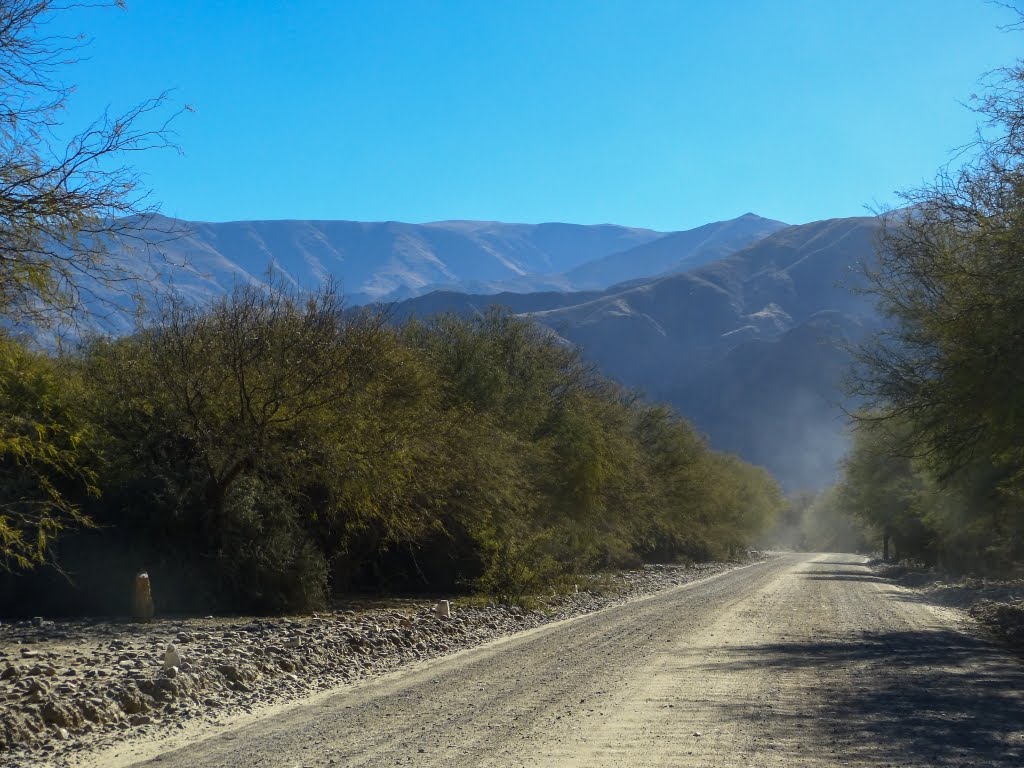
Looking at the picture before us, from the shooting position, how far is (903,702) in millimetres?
10789

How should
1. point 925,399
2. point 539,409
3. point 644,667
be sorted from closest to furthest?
point 644,667, point 925,399, point 539,409

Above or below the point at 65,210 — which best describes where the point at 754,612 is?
below

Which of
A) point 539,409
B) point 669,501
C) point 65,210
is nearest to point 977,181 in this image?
point 65,210

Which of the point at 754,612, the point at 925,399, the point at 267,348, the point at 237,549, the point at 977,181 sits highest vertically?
the point at 977,181

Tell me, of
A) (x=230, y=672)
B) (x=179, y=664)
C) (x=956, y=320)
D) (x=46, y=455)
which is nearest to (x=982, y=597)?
(x=956, y=320)

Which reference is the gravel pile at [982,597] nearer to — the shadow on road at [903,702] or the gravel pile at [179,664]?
the shadow on road at [903,702]

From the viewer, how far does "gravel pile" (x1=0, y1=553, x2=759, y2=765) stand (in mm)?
9594

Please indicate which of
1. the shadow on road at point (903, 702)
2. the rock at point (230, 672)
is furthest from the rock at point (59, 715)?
the shadow on road at point (903, 702)

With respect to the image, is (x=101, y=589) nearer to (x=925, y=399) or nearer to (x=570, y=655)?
(x=570, y=655)

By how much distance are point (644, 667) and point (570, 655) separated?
1.84 meters

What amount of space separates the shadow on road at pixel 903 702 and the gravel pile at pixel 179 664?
5574mm

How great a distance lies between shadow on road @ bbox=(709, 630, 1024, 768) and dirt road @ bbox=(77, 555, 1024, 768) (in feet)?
0.09

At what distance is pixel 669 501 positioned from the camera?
61.7m

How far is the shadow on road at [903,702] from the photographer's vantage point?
846cm
